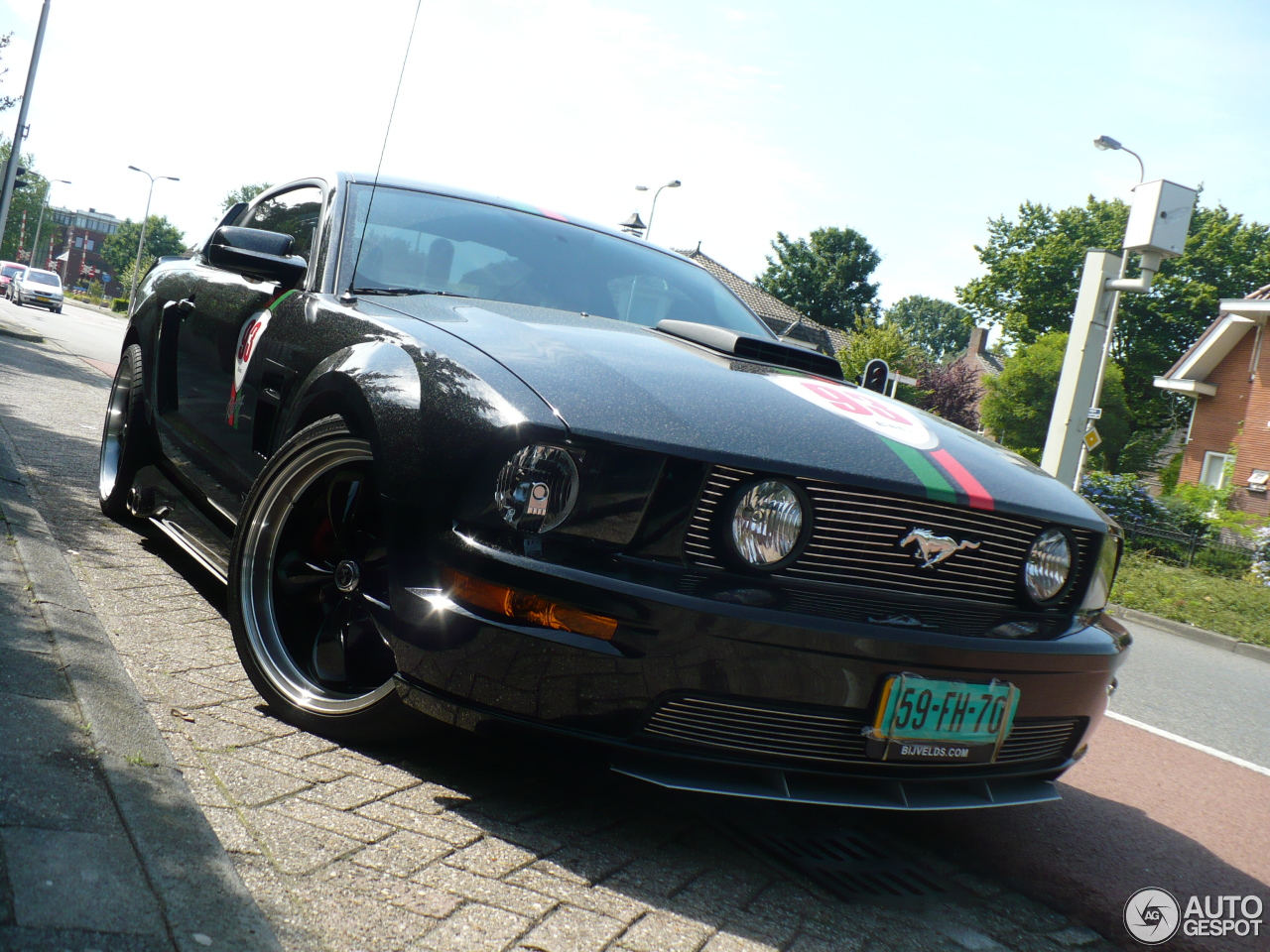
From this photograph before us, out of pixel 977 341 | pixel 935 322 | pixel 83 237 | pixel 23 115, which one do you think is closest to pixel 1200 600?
pixel 23 115

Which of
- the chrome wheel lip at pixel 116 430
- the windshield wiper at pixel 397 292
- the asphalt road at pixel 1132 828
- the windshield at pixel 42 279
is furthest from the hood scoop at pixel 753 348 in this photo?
the windshield at pixel 42 279

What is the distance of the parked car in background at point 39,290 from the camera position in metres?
39.3

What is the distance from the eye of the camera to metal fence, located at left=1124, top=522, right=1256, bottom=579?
619 inches

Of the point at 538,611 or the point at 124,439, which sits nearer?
the point at 538,611

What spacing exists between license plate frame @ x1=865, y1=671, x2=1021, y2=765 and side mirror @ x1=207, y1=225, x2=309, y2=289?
211cm

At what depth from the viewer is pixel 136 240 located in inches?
3816

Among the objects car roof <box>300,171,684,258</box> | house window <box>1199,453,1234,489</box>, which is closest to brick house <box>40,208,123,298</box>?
house window <box>1199,453,1234,489</box>

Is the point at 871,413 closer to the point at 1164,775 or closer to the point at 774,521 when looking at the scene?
the point at 774,521

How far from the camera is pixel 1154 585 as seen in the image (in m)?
12.6

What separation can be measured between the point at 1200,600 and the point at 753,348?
10.8m

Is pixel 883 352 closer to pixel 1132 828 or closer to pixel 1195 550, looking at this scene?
pixel 1195 550

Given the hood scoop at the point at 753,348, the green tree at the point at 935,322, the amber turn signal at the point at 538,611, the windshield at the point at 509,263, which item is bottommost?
the amber turn signal at the point at 538,611

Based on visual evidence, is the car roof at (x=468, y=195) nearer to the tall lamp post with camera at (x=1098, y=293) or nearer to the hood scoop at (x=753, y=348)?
the hood scoop at (x=753, y=348)

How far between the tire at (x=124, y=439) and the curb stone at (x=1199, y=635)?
9.42 metres
